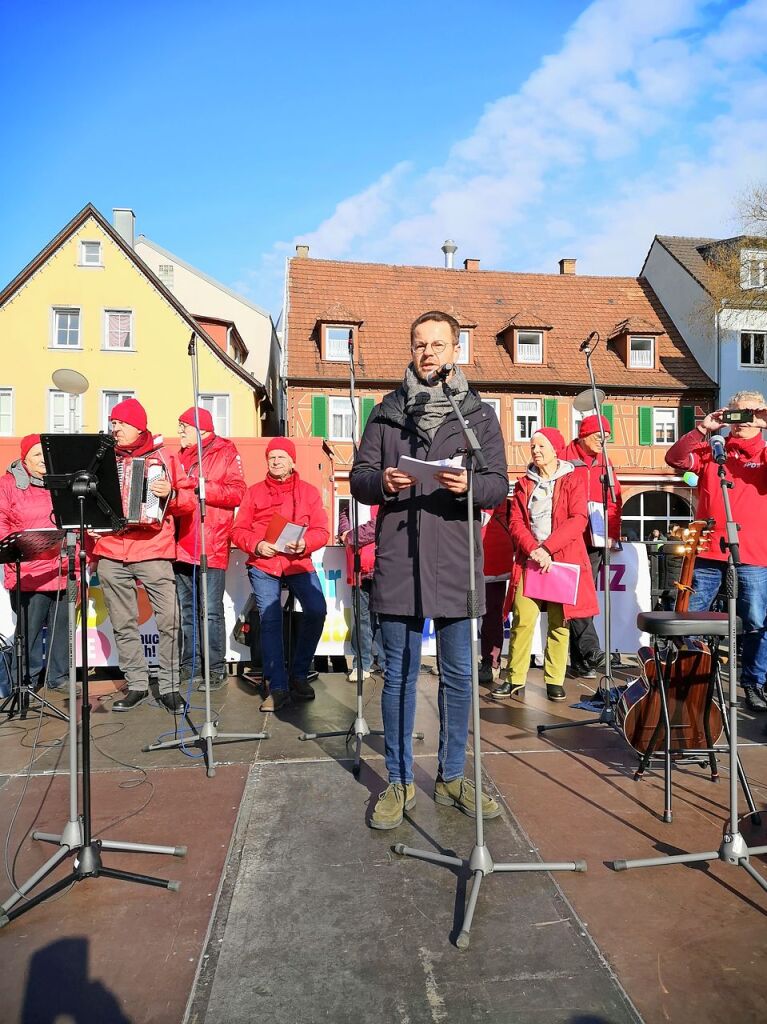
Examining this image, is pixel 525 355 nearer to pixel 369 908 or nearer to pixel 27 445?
pixel 27 445

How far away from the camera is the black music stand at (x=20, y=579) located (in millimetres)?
5395

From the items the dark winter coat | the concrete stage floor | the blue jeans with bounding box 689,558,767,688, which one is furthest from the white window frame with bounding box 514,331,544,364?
the dark winter coat

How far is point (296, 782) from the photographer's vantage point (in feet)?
12.8

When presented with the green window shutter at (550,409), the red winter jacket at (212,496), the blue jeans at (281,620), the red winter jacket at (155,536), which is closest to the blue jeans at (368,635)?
the blue jeans at (281,620)

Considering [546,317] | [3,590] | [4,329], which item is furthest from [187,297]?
[3,590]

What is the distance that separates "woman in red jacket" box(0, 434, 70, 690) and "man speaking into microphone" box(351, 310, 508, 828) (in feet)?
11.2

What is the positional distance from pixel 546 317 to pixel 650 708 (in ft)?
92.5

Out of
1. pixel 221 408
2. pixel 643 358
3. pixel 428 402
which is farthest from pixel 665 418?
pixel 428 402

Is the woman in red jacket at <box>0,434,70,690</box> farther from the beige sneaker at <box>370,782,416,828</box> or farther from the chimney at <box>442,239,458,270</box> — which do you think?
the chimney at <box>442,239,458,270</box>

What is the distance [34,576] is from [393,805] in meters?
3.99

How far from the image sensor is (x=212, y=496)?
5.97m

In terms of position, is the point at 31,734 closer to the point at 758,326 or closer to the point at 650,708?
the point at 650,708

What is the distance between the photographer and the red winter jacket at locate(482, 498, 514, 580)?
645 centimetres

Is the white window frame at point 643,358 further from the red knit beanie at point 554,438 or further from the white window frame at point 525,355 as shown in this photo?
the red knit beanie at point 554,438
